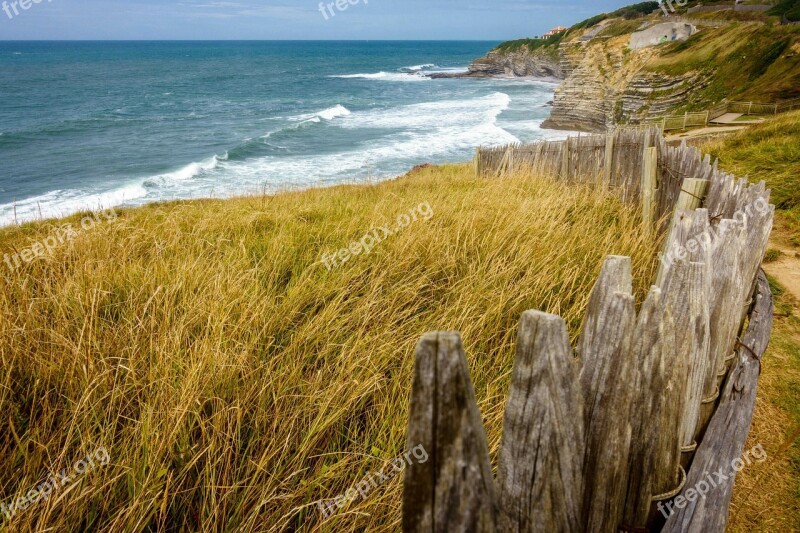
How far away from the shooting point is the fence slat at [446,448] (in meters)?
0.85

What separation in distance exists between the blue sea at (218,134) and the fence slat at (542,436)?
5.02 meters

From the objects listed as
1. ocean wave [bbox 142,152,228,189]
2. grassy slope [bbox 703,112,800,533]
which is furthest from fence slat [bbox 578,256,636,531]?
ocean wave [bbox 142,152,228,189]

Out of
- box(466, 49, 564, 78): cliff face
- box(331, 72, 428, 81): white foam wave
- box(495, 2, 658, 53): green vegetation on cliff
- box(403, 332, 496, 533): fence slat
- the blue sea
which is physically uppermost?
box(495, 2, 658, 53): green vegetation on cliff

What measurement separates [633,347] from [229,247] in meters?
3.31

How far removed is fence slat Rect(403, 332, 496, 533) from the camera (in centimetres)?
85

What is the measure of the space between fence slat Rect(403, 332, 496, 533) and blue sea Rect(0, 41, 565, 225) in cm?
495

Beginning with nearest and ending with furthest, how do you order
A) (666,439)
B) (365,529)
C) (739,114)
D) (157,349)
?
(666,439), (365,529), (157,349), (739,114)

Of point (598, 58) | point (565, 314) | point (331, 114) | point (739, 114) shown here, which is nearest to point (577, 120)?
point (598, 58)

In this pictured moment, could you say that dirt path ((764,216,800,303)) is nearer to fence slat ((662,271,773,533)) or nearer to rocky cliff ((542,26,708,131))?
fence slat ((662,271,773,533))

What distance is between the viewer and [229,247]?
151 inches

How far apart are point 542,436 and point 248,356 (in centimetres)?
164

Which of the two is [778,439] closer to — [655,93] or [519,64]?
[655,93]

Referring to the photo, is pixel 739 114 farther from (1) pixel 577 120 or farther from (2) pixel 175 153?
(2) pixel 175 153

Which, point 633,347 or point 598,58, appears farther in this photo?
point 598,58
